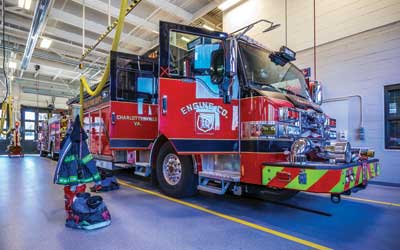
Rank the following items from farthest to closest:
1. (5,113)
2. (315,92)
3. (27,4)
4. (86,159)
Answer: (5,113) → (27,4) → (315,92) → (86,159)

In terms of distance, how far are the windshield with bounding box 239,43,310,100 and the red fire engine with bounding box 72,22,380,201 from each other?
0.02m

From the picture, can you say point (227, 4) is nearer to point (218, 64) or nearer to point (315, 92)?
point (315, 92)

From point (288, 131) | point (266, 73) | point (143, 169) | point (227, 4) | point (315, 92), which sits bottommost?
point (143, 169)

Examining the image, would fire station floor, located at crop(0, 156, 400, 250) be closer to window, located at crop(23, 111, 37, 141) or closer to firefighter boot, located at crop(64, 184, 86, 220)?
firefighter boot, located at crop(64, 184, 86, 220)

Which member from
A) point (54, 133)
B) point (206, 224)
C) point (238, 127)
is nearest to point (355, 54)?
point (238, 127)

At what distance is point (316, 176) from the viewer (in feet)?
8.50

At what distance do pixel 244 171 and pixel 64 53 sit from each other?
1211cm

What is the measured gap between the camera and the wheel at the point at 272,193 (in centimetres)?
335

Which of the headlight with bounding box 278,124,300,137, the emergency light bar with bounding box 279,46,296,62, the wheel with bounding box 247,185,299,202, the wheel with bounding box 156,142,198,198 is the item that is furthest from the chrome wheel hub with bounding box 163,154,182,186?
the emergency light bar with bounding box 279,46,296,62

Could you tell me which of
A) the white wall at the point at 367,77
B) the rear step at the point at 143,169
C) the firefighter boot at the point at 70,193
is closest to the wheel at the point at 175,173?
the rear step at the point at 143,169

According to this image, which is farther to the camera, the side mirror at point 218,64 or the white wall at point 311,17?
the white wall at point 311,17

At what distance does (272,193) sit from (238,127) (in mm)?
1071

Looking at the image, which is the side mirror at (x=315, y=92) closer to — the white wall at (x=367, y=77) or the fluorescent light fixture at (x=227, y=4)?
the white wall at (x=367, y=77)

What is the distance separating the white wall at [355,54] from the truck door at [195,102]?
4332mm
